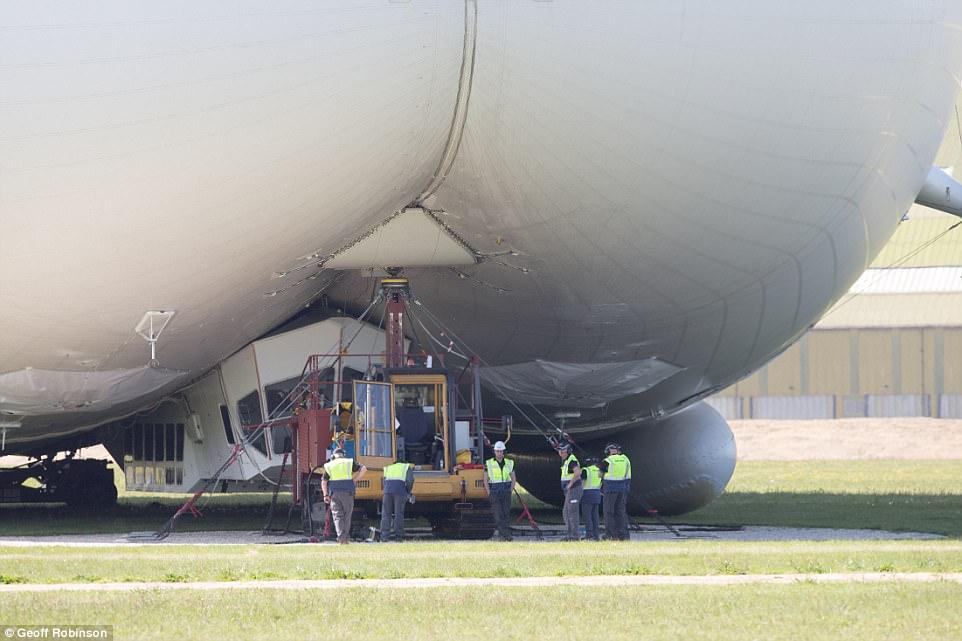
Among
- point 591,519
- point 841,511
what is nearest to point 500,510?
point 591,519

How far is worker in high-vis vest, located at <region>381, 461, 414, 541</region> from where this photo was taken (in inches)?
873

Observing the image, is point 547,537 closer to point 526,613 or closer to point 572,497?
point 572,497

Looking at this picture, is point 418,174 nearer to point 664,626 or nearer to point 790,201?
point 790,201

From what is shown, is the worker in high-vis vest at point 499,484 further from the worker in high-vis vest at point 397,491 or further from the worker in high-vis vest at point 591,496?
the worker in high-vis vest at point 397,491

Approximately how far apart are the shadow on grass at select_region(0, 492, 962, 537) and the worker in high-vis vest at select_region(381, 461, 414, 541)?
210 inches

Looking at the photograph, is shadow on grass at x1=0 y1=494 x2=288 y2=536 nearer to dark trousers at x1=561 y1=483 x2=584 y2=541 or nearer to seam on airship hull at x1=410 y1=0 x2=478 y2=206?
dark trousers at x1=561 y1=483 x2=584 y2=541

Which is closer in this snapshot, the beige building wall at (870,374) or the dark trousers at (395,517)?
the dark trousers at (395,517)

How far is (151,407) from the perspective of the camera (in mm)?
29047

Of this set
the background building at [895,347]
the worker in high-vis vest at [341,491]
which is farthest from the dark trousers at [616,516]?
the background building at [895,347]

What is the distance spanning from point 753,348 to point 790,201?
530 centimetres

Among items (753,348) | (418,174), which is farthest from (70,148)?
(753,348)

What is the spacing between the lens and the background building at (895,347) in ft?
281

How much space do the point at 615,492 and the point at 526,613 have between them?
10.7 m

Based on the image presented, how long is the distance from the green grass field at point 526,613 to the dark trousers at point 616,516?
341 inches
